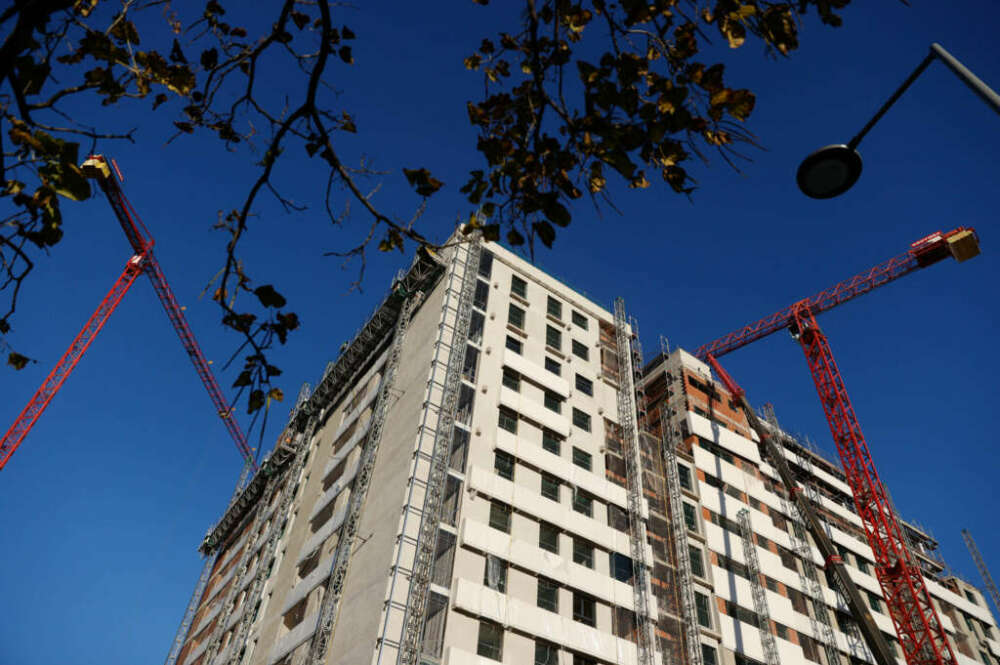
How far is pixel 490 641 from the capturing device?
27094 mm

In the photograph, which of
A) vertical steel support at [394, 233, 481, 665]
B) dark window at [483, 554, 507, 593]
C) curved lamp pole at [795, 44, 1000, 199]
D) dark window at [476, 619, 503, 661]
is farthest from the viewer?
dark window at [483, 554, 507, 593]

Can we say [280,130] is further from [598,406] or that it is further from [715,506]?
[715,506]

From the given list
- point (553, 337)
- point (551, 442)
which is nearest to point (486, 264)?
point (553, 337)

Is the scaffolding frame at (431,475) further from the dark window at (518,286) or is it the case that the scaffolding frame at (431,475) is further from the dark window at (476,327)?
the dark window at (518,286)

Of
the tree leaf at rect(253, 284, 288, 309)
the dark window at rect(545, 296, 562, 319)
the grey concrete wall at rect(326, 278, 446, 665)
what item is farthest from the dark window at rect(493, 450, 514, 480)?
the tree leaf at rect(253, 284, 288, 309)

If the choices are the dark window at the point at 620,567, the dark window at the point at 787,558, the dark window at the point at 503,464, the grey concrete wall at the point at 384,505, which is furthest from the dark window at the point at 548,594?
the dark window at the point at 787,558

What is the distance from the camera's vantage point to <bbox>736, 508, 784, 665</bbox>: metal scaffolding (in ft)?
120

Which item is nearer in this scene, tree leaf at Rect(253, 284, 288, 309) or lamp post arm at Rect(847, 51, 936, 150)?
tree leaf at Rect(253, 284, 288, 309)

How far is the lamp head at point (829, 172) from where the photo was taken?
8289mm

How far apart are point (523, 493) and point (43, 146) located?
28472 mm

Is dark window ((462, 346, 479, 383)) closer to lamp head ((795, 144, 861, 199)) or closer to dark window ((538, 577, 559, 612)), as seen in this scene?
dark window ((538, 577, 559, 612))

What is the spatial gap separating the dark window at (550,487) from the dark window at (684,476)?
11196 millimetres

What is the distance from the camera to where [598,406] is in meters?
39.8

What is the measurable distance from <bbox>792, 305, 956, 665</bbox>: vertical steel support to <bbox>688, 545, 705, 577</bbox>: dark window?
16939 mm
